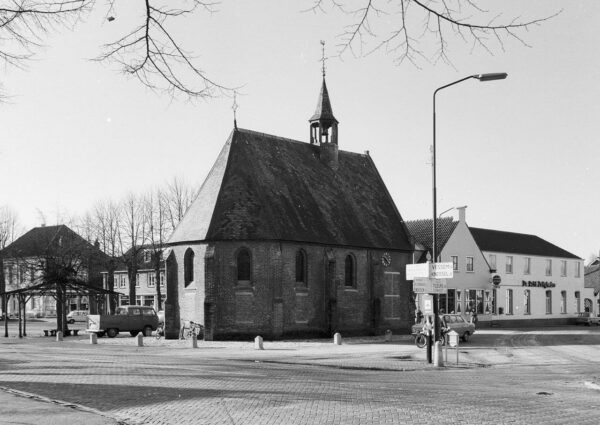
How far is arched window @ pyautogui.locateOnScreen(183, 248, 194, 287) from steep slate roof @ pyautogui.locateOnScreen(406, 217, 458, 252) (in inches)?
878

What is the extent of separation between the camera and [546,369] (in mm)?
21641

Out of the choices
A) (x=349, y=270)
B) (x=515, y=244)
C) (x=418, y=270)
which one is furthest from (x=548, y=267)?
(x=418, y=270)

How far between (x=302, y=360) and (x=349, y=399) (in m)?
11.5

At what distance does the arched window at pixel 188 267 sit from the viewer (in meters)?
38.8

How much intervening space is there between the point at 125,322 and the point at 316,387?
94.2 ft

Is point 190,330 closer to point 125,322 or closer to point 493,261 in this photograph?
point 125,322

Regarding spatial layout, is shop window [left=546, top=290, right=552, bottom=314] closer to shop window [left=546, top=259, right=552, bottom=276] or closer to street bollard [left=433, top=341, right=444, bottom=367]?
shop window [left=546, top=259, right=552, bottom=276]

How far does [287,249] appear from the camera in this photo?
126 feet

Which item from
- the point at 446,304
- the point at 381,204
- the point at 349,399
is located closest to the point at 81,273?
the point at 381,204

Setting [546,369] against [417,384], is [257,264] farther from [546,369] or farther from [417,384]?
[417,384]

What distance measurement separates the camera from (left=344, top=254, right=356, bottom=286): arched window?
42.0m

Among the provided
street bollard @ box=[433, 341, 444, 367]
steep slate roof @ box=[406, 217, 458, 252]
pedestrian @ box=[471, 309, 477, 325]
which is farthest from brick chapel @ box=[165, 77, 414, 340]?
street bollard @ box=[433, 341, 444, 367]

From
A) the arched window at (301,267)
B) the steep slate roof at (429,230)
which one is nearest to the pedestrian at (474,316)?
the steep slate roof at (429,230)

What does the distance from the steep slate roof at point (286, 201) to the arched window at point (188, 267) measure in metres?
0.87
